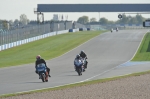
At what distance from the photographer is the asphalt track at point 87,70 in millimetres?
28953

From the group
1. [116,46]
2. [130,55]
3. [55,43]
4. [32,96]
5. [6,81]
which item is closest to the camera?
Result: [32,96]

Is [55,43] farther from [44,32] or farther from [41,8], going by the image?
[41,8]

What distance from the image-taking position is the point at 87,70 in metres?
39.9

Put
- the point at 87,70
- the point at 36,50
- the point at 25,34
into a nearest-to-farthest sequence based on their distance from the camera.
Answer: the point at 87,70 < the point at 36,50 < the point at 25,34

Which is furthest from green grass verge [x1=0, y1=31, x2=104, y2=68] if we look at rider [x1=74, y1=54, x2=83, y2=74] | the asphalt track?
rider [x1=74, y1=54, x2=83, y2=74]

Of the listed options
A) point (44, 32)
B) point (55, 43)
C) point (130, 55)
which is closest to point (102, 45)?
point (55, 43)

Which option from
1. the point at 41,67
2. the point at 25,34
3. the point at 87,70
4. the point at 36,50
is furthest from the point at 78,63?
the point at 25,34

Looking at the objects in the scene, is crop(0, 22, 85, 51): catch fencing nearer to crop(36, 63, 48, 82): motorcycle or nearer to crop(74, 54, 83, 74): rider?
crop(74, 54, 83, 74): rider

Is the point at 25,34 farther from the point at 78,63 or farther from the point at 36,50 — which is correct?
the point at 78,63

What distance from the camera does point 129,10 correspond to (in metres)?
125

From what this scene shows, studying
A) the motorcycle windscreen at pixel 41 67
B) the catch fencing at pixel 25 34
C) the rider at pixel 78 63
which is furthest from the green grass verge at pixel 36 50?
the motorcycle windscreen at pixel 41 67

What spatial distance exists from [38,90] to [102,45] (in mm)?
50550

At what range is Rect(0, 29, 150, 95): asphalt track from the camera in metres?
29.0

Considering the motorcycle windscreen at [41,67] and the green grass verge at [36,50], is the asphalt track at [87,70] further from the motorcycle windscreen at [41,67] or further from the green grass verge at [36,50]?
the green grass verge at [36,50]
